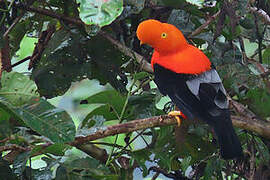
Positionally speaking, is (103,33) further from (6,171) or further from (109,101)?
(6,171)

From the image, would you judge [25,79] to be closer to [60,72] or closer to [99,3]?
[99,3]

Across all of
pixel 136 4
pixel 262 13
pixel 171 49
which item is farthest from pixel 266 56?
pixel 136 4

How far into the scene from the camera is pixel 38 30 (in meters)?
3.04

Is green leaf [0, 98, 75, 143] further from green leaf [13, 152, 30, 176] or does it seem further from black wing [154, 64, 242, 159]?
black wing [154, 64, 242, 159]

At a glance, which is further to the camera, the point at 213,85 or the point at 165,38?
the point at 165,38

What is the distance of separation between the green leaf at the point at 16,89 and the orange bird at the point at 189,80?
737mm

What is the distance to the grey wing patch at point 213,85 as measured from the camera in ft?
7.59

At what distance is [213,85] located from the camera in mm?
2371

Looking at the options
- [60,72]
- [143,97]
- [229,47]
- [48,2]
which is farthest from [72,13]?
[229,47]

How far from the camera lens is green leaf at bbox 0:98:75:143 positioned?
186 cm

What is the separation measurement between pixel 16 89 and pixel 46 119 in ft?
0.65

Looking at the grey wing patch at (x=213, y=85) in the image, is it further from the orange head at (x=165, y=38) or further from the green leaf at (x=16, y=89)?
the green leaf at (x=16, y=89)

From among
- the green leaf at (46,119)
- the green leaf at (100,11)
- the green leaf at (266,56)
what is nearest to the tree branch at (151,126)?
the green leaf at (46,119)

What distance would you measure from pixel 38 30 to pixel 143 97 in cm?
98
